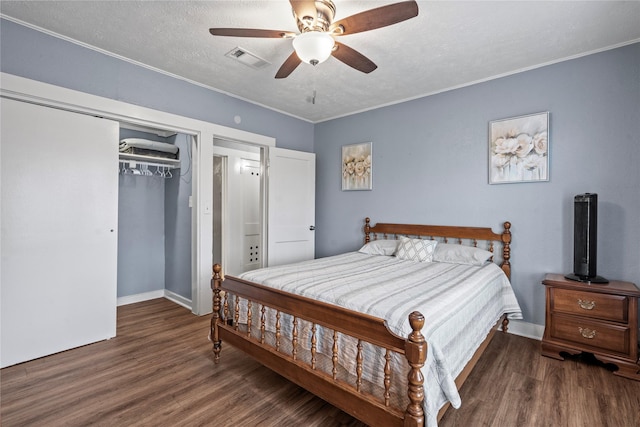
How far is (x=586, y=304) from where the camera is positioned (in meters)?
2.36

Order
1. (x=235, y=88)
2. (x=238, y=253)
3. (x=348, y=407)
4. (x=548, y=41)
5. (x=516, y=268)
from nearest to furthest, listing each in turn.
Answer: (x=348, y=407)
(x=548, y=41)
(x=516, y=268)
(x=235, y=88)
(x=238, y=253)

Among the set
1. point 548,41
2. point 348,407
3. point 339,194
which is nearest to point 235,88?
point 339,194

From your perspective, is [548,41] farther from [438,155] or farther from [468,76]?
[438,155]

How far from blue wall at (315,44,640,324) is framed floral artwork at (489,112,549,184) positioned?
0.21 ft

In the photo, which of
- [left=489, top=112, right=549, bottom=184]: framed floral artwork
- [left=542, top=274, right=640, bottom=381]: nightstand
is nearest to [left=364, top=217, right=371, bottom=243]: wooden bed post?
[left=489, top=112, right=549, bottom=184]: framed floral artwork

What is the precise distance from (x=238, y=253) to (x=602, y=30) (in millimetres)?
4856

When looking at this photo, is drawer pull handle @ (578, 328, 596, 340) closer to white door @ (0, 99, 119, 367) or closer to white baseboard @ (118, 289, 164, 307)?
white door @ (0, 99, 119, 367)

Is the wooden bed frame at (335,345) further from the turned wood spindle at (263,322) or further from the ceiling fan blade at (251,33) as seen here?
the ceiling fan blade at (251,33)

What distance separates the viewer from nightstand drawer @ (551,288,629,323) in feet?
7.36

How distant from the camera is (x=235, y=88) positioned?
11.4 ft

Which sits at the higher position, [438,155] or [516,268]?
[438,155]

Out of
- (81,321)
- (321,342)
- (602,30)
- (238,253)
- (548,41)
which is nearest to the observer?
(321,342)

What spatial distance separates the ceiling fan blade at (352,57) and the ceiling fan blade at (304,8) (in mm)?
297

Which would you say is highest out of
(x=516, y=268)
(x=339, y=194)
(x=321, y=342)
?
(x=339, y=194)
